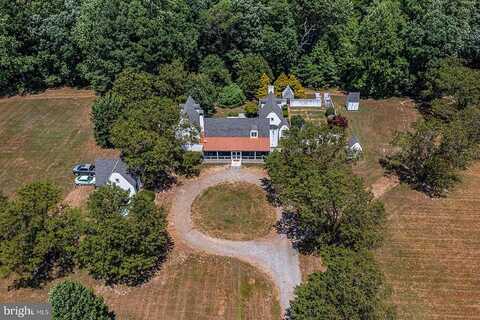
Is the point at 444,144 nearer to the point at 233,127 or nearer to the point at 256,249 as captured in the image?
the point at 256,249

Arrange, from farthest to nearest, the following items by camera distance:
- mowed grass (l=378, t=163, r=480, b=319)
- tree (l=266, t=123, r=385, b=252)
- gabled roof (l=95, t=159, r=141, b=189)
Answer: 1. gabled roof (l=95, t=159, r=141, b=189)
2. tree (l=266, t=123, r=385, b=252)
3. mowed grass (l=378, t=163, r=480, b=319)

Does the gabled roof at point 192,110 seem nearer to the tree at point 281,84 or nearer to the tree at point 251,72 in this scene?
the tree at point 251,72

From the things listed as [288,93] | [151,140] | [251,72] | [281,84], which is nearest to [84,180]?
[151,140]

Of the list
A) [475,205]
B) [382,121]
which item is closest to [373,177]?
[475,205]

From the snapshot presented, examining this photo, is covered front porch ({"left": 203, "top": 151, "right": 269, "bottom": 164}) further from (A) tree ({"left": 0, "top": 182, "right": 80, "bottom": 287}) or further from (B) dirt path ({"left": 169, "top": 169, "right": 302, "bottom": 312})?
(A) tree ({"left": 0, "top": 182, "right": 80, "bottom": 287})

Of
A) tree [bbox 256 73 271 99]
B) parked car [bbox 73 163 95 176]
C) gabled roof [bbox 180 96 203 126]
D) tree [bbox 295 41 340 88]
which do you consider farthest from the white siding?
tree [bbox 295 41 340 88]

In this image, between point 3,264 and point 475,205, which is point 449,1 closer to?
point 475,205
